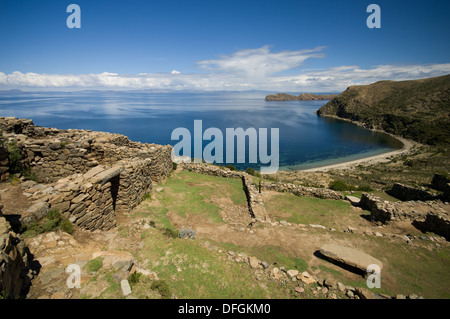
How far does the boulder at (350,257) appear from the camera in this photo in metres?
7.17

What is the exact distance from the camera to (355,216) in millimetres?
13719

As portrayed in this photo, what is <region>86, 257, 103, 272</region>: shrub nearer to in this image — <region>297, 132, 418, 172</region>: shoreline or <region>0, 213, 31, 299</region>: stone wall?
<region>0, 213, 31, 299</region>: stone wall

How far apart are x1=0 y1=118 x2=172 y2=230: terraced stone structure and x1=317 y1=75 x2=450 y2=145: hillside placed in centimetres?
9036

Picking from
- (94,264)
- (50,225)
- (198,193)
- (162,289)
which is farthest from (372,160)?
(50,225)

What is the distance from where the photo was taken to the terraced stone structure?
6.57 meters

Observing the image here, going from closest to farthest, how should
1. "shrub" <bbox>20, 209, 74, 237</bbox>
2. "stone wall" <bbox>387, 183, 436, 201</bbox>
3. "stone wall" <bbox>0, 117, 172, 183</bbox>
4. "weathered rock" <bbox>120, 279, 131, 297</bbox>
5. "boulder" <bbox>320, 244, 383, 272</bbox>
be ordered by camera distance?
"weathered rock" <bbox>120, 279, 131, 297</bbox>
"shrub" <bbox>20, 209, 74, 237</bbox>
"boulder" <bbox>320, 244, 383, 272</bbox>
"stone wall" <bbox>0, 117, 172, 183</bbox>
"stone wall" <bbox>387, 183, 436, 201</bbox>

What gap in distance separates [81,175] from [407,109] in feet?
411

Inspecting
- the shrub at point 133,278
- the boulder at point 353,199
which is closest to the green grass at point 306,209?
the boulder at point 353,199

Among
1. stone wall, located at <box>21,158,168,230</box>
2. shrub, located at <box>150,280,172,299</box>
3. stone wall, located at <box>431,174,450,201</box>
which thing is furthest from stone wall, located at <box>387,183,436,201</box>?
stone wall, located at <box>21,158,168,230</box>

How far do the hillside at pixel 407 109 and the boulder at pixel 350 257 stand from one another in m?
84.4

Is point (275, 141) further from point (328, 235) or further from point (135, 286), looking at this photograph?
point (135, 286)

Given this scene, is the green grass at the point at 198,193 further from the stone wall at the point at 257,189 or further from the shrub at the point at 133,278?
the shrub at the point at 133,278

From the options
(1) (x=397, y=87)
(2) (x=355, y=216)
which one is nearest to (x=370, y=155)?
(2) (x=355, y=216)
